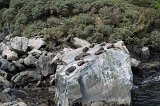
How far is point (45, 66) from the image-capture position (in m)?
23.8

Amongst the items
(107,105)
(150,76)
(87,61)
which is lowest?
(150,76)

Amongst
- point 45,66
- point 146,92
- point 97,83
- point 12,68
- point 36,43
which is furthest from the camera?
point 36,43

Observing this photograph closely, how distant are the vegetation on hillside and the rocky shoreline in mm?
1385

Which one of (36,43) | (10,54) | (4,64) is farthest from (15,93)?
(36,43)

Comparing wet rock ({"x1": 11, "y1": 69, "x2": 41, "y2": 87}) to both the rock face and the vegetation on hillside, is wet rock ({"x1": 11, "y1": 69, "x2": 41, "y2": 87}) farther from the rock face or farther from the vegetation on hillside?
the vegetation on hillside

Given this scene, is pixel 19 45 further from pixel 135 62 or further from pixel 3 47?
pixel 135 62

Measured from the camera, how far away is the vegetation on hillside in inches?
1123

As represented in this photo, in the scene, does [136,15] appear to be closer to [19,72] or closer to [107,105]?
[19,72]

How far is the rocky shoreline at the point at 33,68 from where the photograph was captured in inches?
820

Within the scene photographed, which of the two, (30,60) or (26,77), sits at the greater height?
(30,60)

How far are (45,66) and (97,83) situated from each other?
6.69 m

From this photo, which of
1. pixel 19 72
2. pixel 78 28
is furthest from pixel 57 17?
pixel 19 72

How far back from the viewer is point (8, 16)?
119ft

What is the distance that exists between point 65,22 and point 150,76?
32.1 feet
